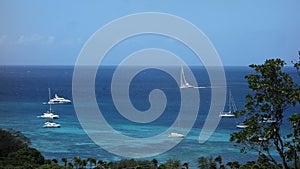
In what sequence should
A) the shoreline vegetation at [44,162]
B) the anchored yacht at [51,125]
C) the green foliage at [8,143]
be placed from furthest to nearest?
1. the anchored yacht at [51,125]
2. the green foliage at [8,143]
3. the shoreline vegetation at [44,162]

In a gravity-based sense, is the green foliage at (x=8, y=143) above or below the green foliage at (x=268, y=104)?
below

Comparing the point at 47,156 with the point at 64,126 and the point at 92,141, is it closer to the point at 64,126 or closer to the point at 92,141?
the point at 92,141

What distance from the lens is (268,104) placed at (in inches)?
183

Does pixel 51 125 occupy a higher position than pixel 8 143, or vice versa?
pixel 8 143

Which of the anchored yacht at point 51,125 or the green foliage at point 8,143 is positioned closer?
the green foliage at point 8,143

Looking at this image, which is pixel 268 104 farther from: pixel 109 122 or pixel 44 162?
pixel 109 122

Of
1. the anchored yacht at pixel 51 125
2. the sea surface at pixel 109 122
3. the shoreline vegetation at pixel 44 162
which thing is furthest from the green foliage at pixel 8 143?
the anchored yacht at pixel 51 125

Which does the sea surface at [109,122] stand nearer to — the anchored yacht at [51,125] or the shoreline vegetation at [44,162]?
the anchored yacht at [51,125]

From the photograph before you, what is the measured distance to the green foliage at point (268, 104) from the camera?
15.0 feet

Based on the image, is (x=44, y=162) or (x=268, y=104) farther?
(x=44, y=162)

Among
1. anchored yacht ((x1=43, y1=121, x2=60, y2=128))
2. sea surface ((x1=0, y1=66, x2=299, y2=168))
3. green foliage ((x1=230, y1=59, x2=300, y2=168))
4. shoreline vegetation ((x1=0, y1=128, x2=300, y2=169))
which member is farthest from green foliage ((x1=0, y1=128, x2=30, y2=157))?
green foliage ((x1=230, y1=59, x2=300, y2=168))

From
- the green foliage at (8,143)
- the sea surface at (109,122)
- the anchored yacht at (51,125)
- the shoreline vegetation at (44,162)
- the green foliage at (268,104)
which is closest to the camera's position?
the green foliage at (268,104)

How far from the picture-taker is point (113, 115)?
35344mm

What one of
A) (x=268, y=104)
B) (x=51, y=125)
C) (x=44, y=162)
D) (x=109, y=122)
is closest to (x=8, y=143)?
(x=44, y=162)
